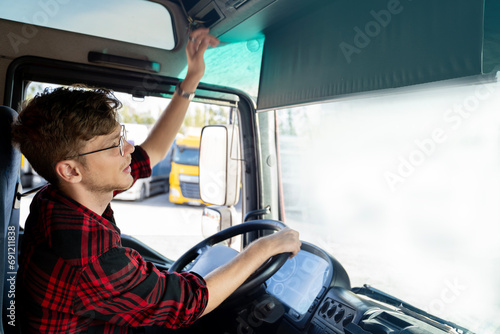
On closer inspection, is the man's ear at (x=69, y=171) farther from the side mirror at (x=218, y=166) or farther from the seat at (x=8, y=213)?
the side mirror at (x=218, y=166)

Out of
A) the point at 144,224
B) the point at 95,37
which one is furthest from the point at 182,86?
the point at 144,224

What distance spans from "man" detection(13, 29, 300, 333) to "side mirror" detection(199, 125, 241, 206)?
115 cm

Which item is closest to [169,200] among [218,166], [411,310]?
[218,166]

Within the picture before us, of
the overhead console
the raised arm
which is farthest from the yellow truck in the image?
the raised arm

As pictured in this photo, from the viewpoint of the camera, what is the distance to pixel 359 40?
71.5 inches

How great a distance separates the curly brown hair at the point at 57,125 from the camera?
1264 millimetres

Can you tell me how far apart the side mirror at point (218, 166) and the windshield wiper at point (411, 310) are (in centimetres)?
109

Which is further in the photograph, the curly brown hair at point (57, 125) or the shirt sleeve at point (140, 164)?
the shirt sleeve at point (140, 164)

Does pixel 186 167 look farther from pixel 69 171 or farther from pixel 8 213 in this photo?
pixel 69 171

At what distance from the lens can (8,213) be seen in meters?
1.42

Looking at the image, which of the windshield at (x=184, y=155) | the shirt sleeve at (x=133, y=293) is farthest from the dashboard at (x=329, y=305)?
the windshield at (x=184, y=155)

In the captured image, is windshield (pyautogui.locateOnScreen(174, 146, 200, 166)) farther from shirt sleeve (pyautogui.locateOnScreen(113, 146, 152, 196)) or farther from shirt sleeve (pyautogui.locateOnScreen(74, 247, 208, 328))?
shirt sleeve (pyautogui.locateOnScreen(74, 247, 208, 328))

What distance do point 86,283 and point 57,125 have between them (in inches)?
20.6

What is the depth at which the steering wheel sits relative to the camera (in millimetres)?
1412
